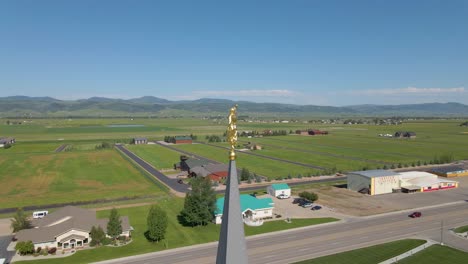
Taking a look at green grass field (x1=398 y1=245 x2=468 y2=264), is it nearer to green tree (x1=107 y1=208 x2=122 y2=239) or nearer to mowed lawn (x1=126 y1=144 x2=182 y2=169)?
green tree (x1=107 y1=208 x2=122 y2=239)

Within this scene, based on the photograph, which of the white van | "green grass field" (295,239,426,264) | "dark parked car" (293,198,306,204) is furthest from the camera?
"dark parked car" (293,198,306,204)

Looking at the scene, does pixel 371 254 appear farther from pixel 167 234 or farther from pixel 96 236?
pixel 96 236

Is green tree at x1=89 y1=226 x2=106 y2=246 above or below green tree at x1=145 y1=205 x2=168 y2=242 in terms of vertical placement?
A: below

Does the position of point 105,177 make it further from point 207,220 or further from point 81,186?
point 207,220

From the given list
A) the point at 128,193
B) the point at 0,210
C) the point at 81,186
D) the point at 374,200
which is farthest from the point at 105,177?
the point at 374,200

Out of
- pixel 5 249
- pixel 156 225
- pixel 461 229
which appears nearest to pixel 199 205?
pixel 156 225

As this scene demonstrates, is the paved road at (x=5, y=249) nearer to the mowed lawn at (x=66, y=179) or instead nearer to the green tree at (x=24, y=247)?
the green tree at (x=24, y=247)

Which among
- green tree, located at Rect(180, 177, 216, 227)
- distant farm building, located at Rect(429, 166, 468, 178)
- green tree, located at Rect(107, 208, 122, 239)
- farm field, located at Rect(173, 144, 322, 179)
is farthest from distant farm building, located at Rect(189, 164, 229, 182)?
distant farm building, located at Rect(429, 166, 468, 178)
